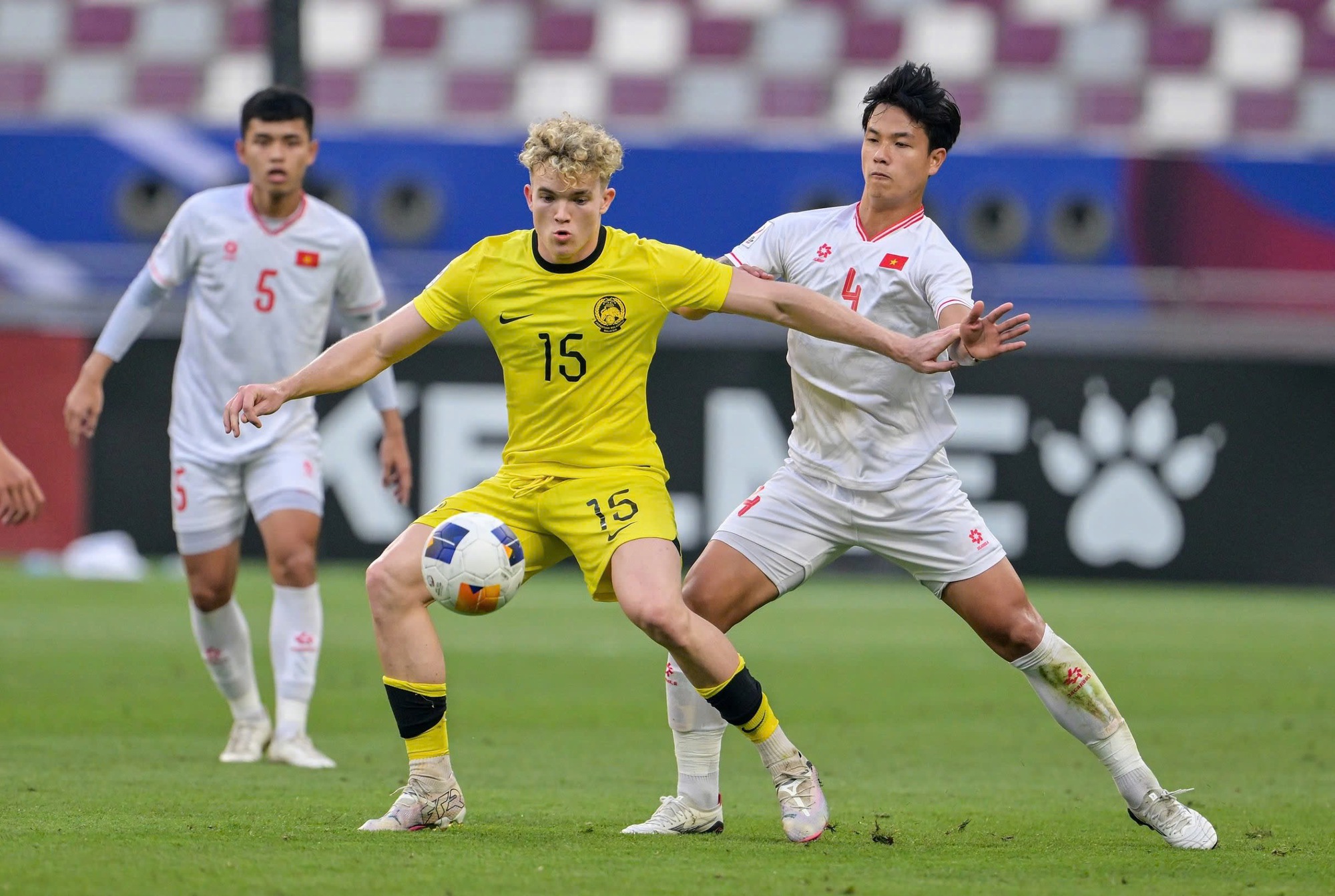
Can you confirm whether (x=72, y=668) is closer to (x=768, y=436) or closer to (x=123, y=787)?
(x=123, y=787)

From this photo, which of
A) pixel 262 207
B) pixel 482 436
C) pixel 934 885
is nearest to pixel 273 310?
pixel 262 207

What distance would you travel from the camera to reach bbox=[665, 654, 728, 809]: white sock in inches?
231

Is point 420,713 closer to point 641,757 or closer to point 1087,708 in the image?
point 1087,708

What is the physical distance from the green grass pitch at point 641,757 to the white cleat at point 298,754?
17 cm

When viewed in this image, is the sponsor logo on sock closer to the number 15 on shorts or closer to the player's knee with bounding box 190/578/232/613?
the number 15 on shorts

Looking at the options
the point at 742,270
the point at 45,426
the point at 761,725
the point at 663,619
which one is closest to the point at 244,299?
the point at 742,270

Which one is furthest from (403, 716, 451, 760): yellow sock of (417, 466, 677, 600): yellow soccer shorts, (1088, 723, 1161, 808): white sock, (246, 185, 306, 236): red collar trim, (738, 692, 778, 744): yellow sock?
(246, 185, 306, 236): red collar trim

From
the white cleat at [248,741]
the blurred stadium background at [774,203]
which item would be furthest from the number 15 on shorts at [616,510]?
the blurred stadium background at [774,203]

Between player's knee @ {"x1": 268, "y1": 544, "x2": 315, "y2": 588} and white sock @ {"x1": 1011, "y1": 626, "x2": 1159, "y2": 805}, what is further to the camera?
player's knee @ {"x1": 268, "y1": 544, "x2": 315, "y2": 588}

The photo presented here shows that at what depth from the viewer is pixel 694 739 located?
19.4 ft

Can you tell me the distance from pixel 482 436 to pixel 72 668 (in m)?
5.22

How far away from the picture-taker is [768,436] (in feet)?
49.2

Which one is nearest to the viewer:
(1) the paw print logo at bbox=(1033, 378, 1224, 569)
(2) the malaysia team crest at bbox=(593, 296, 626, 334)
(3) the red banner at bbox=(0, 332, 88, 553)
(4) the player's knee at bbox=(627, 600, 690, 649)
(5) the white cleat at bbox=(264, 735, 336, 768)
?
(4) the player's knee at bbox=(627, 600, 690, 649)

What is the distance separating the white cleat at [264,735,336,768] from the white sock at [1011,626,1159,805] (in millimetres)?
2827
